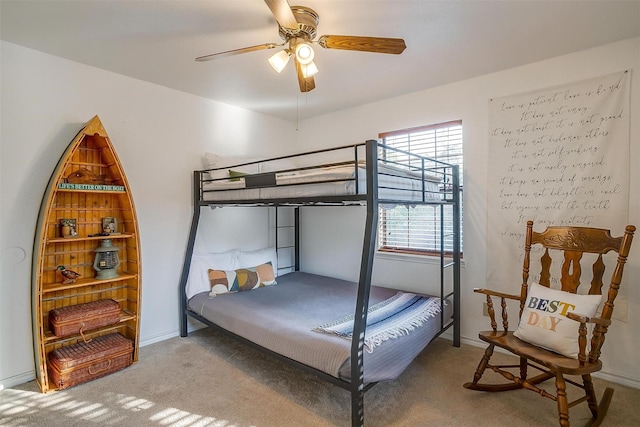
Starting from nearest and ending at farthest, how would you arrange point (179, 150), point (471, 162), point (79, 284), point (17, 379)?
1. point (17, 379)
2. point (79, 284)
3. point (471, 162)
4. point (179, 150)

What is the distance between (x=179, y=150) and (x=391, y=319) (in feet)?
8.00

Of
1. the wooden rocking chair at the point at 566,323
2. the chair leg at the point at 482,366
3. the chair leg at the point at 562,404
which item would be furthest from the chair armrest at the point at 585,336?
the chair leg at the point at 482,366

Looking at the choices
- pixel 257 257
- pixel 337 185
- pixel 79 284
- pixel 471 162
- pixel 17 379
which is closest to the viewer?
pixel 337 185

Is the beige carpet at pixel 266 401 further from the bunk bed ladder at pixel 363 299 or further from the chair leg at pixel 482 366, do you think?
the bunk bed ladder at pixel 363 299

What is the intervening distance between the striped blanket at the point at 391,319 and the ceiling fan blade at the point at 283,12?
1.76 metres

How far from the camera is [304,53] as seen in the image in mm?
1795

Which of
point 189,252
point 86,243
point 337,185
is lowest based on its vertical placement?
point 189,252

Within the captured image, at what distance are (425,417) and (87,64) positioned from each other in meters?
3.46

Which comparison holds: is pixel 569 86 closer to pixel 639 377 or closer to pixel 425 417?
pixel 639 377

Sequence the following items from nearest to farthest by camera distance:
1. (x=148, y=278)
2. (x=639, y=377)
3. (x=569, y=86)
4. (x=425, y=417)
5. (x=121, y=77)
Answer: (x=425, y=417)
(x=639, y=377)
(x=569, y=86)
(x=121, y=77)
(x=148, y=278)

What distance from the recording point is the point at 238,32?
2088 mm

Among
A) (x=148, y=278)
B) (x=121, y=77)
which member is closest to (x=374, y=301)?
(x=148, y=278)

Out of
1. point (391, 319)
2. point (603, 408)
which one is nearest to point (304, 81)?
point (391, 319)

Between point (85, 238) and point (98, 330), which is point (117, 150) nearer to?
point (85, 238)
